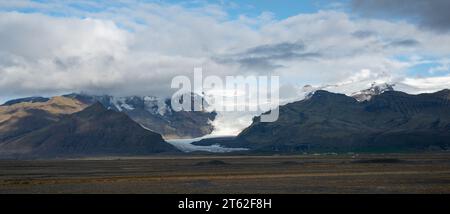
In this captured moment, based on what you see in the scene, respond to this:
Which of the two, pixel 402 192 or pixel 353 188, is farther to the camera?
pixel 353 188

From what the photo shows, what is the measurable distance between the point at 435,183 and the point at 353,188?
16.4 metres
